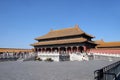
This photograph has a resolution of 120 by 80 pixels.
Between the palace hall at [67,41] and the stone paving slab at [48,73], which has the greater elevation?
the palace hall at [67,41]

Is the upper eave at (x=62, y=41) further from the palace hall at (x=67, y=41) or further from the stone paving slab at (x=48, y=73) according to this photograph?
the stone paving slab at (x=48, y=73)

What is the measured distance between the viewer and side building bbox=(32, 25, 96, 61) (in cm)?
Answer: 4253

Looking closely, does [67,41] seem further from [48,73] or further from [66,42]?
[48,73]

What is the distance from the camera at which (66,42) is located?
44.1 metres

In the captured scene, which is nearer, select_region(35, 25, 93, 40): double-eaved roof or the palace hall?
the palace hall

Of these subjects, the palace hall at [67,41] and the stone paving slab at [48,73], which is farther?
the palace hall at [67,41]

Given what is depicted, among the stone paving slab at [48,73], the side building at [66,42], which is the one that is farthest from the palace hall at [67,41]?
the stone paving slab at [48,73]

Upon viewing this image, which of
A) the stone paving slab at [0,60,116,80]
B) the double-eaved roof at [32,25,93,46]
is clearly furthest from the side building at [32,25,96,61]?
the stone paving slab at [0,60,116,80]

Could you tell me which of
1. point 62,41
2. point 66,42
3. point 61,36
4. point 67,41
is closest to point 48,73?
point 66,42

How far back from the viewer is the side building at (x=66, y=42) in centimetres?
4253

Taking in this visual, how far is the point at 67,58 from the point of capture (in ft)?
119

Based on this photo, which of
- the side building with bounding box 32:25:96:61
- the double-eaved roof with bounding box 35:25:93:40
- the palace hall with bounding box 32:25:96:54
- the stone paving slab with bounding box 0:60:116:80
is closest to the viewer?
the stone paving slab with bounding box 0:60:116:80

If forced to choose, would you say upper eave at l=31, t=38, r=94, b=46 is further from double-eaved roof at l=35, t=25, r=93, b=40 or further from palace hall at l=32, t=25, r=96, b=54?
double-eaved roof at l=35, t=25, r=93, b=40

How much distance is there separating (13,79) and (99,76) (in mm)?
7064
